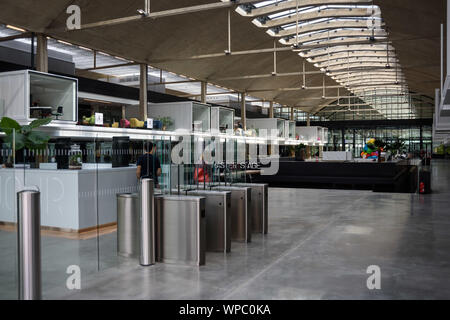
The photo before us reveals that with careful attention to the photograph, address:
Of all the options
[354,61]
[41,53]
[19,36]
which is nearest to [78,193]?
[41,53]

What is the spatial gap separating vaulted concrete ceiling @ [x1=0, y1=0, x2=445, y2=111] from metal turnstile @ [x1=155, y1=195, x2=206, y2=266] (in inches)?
307

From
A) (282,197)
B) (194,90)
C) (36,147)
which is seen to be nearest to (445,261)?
(36,147)

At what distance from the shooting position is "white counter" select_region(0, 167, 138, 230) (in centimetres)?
380

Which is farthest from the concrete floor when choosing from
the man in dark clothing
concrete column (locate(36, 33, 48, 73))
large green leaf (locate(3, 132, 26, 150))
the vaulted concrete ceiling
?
concrete column (locate(36, 33, 48, 73))

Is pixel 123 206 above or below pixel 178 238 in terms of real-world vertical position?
above

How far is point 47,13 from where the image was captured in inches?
425

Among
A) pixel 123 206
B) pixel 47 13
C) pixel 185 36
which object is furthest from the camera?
pixel 185 36

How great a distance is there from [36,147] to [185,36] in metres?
11.9

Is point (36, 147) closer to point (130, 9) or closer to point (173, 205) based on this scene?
point (173, 205)

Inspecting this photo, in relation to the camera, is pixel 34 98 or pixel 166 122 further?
pixel 166 122

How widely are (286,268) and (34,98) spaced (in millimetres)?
6290

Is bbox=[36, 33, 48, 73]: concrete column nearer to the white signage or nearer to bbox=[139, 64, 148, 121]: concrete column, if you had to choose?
the white signage

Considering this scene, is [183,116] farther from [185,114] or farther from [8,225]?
[8,225]

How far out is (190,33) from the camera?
1506 cm
